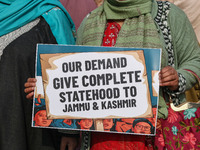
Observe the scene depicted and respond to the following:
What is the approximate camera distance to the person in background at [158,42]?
53.5 inches

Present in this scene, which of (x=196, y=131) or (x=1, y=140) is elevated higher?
(x=196, y=131)

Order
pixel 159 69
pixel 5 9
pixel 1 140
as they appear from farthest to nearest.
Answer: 1. pixel 5 9
2. pixel 1 140
3. pixel 159 69

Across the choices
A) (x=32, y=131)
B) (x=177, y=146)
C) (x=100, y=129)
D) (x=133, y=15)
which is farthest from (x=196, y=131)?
(x=32, y=131)

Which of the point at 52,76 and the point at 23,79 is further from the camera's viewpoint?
the point at 23,79

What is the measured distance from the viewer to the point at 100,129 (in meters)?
1.33

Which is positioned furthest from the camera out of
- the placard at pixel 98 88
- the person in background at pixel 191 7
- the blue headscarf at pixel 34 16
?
the person in background at pixel 191 7

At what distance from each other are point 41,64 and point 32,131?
0.57 metres

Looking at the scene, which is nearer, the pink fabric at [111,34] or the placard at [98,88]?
the placard at [98,88]

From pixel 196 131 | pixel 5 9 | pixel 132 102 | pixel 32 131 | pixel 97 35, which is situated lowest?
pixel 32 131

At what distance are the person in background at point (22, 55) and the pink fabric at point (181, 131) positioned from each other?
2.36ft

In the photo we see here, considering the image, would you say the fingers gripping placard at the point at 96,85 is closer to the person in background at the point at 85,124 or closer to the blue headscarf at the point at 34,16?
the person in background at the point at 85,124

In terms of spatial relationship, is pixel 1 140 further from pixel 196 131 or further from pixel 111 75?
pixel 196 131

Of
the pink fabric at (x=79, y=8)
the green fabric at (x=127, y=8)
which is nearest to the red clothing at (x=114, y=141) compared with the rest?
the green fabric at (x=127, y=8)

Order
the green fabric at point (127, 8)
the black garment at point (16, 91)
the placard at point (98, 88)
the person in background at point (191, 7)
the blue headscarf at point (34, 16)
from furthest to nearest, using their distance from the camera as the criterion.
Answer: the person in background at point (191, 7) → the blue headscarf at point (34, 16) → the black garment at point (16, 91) → the green fabric at point (127, 8) → the placard at point (98, 88)
